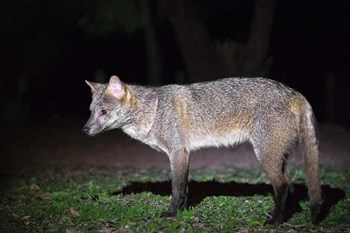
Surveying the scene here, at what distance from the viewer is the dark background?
1828 centimetres

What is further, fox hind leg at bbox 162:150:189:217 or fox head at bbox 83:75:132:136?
fox head at bbox 83:75:132:136

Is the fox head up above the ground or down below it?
above

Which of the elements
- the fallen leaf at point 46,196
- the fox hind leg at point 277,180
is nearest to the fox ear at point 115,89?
A: the fallen leaf at point 46,196

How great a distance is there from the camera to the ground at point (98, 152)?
45.4 ft

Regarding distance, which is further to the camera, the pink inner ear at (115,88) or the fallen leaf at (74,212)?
the pink inner ear at (115,88)

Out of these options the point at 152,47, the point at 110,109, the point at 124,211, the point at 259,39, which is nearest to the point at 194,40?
the point at 259,39

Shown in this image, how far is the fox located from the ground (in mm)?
4469

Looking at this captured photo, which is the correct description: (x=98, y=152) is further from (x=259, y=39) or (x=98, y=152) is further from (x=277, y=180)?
(x=277, y=180)

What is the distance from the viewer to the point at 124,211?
842 cm

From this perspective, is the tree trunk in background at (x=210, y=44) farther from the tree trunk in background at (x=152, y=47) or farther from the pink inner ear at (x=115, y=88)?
the pink inner ear at (x=115, y=88)

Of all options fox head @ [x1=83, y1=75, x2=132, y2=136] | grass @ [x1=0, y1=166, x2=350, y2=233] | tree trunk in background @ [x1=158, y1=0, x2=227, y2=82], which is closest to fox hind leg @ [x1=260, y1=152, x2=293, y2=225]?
grass @ [x1=0, y1=166, x2=350, y2=233]

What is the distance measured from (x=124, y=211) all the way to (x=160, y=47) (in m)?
18.9

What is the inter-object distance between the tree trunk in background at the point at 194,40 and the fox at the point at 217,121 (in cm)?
941

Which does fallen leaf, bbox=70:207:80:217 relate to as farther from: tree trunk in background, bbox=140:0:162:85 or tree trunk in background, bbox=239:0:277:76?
tree trunk in background, bbox=140:0:162:85
